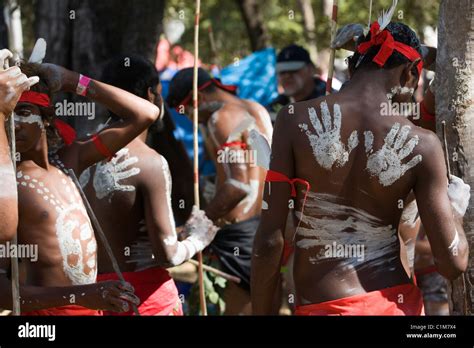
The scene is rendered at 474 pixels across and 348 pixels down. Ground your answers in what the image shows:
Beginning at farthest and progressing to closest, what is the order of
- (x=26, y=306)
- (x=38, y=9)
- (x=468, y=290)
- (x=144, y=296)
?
(x=38, y=9)
(x=144, y=296)
(x=468, y=290)
(x=26, y=306)

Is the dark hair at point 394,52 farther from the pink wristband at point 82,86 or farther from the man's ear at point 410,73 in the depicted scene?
the pink wristband at point 82,86

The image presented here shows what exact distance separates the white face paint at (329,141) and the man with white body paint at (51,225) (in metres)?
0.93

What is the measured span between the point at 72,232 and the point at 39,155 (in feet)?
1.18

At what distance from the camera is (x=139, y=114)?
15.1 feet

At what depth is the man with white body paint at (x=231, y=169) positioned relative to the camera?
6.91 meters

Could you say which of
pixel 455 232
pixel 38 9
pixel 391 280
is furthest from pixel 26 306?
pixel 38 9

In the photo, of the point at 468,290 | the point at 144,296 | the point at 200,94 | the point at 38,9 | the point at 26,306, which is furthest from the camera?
the point at 38,9

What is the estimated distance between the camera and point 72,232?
4.17 m

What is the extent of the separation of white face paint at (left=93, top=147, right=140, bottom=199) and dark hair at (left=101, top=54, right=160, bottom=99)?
326 millimetres

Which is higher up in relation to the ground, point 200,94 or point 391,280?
point 200,94

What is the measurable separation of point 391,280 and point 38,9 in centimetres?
→ 497

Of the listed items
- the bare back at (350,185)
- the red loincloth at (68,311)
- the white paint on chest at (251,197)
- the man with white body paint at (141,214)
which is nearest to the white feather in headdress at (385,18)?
the bare back at (350,185)

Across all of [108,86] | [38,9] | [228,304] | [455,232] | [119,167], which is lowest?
[228,304]

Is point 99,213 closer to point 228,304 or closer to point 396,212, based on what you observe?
point 396,212
